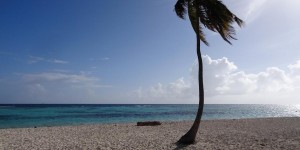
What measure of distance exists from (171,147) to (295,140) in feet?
25.0

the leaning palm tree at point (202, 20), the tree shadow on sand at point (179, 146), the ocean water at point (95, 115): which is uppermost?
the leaning palm tree at point (202, 20)

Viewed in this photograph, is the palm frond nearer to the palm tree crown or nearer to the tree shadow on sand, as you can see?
the palm tree crown

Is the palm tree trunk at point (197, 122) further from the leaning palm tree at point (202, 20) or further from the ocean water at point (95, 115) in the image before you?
the ocean water at point (95, 115)

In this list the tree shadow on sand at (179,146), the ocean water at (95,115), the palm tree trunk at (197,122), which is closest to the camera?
the tree shadow on sand at (179,146)

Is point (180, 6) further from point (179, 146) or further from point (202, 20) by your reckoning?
point (179, 146)

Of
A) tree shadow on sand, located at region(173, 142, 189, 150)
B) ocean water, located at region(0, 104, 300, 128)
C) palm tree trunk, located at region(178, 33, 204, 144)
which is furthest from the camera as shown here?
ocean water, located at region(0, 104, 300, 128)

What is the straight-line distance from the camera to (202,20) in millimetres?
15836

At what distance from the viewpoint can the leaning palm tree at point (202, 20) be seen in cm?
1520

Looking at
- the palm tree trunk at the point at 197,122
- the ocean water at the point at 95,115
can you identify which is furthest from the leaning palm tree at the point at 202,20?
the ocean water at the point at 95,115

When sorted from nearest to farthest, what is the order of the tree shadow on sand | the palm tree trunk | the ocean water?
the tree shadow on sand → the palm tree trunk → the ocean water

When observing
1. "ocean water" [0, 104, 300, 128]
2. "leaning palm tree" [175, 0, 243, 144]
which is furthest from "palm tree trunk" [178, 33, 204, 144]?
"ocean water" [0, 104, 300, 128]

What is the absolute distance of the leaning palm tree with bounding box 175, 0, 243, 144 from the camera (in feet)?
49.9

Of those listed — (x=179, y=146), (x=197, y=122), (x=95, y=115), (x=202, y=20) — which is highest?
(x=202, y=20)

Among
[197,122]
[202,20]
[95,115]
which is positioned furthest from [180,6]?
[95,115]
